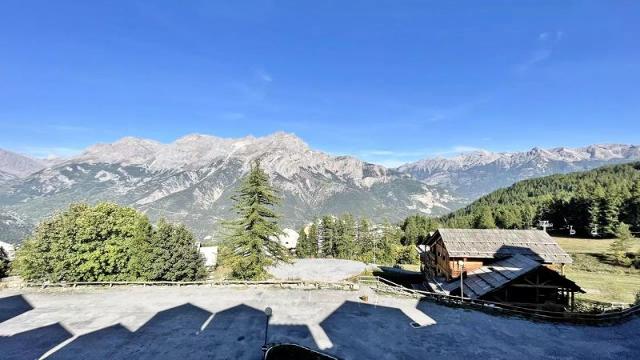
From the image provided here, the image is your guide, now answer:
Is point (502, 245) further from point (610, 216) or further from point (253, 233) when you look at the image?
point (610, 216)

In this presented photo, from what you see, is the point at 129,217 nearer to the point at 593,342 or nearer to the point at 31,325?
the point at 31,325

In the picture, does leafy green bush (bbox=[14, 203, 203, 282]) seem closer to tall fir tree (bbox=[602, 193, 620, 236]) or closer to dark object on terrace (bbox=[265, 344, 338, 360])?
dark object on terrace (bbox=[265, 344, 338, 360])

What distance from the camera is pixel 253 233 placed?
38.5 metres

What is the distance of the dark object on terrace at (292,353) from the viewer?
A: 1875 cm

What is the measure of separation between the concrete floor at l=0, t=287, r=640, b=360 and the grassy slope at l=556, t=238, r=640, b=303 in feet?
95.8

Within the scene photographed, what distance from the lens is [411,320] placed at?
85.5 ft

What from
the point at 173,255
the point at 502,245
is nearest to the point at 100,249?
the point at 173,255

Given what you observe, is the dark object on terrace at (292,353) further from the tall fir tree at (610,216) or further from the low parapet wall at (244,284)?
the tall fir tree at (610,216)

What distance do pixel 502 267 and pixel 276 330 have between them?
1118 inches

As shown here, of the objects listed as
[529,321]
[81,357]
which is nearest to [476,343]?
[529,321]

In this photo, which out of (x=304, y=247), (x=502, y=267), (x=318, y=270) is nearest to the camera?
(x=502, y=267)

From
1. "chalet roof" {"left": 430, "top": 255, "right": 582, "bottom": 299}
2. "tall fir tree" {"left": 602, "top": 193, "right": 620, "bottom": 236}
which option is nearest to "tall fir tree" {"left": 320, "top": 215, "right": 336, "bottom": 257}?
"chalet roof" {"left": 430, "top": 255, "right": 582, "bottom": 299}

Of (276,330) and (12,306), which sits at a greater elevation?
(276,330)

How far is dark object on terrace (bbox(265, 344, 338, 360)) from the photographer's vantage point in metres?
18.8
